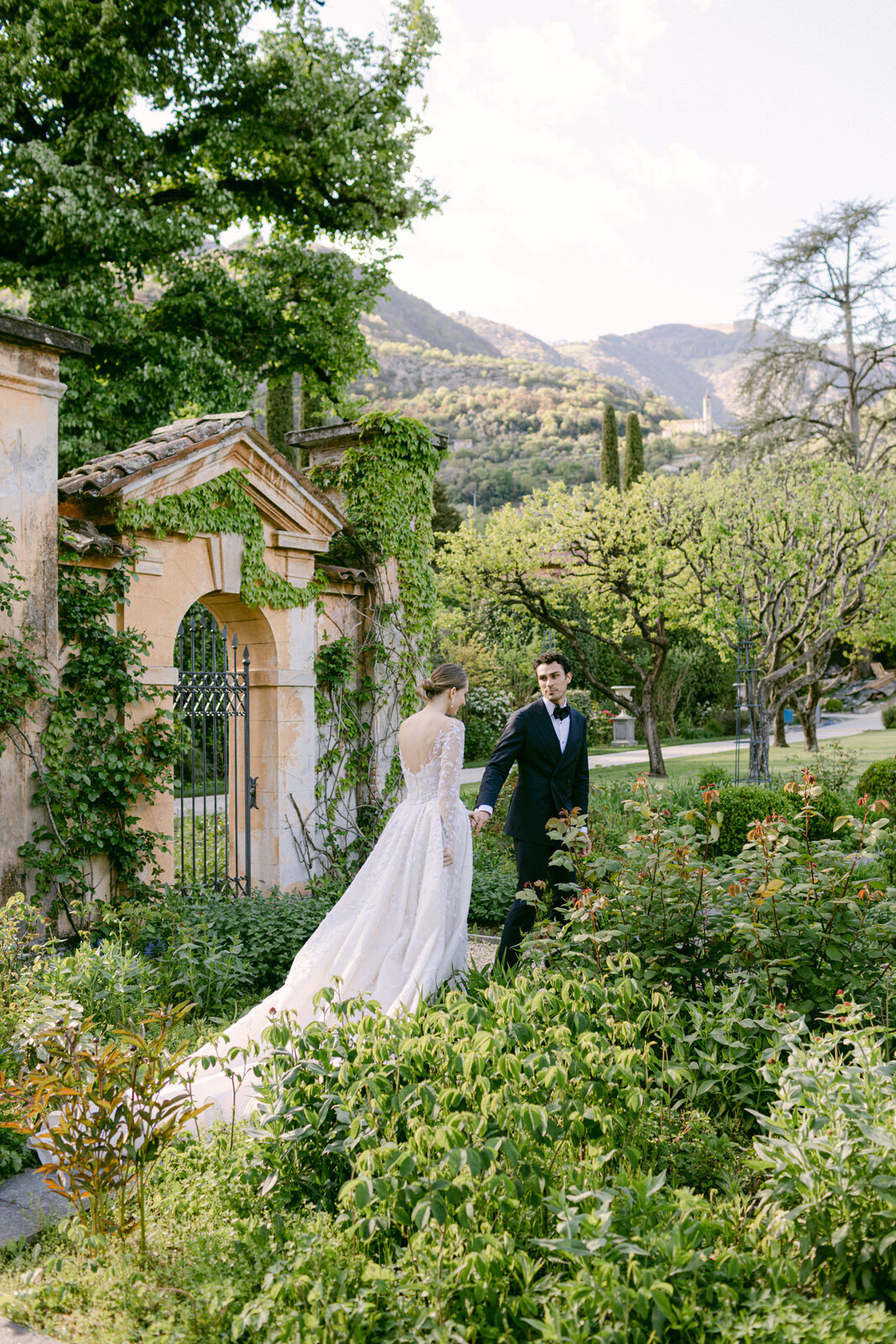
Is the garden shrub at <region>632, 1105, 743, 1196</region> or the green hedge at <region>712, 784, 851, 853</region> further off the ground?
the green hedge at <region>712, 784, 851, 853</region>

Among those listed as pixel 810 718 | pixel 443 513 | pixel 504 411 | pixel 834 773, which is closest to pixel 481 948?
pixel 834 773

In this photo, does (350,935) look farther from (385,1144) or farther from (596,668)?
(596,668)

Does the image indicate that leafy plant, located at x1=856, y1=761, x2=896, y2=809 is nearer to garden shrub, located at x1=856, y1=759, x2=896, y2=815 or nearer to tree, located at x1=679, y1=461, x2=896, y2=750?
garden shrub, located at x1=856, y1=759, x2=896, y2=815

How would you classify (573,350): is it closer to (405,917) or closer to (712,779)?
(712,779)

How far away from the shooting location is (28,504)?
5402 millimetres

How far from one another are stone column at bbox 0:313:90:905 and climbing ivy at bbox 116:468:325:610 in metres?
0.66

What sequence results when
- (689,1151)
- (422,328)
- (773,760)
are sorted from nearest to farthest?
(689,1151), (773,760), (422,328)

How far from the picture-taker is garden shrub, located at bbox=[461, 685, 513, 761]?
1889 centimetres

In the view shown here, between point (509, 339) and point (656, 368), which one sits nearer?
point (509, 339)

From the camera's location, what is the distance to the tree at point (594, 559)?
14.4m

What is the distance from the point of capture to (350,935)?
4520mm

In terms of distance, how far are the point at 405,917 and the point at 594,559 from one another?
11.3 m

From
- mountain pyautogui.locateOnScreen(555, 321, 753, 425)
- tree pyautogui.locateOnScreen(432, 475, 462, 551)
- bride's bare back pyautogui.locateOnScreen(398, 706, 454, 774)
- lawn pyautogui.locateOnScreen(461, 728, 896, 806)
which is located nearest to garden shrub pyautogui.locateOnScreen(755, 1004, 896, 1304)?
bride's bare back pyautogui.locateOnScreen(398, 706, 454, 774)

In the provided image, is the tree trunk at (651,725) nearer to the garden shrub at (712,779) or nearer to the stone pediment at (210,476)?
the garden shrub at (712,779)
